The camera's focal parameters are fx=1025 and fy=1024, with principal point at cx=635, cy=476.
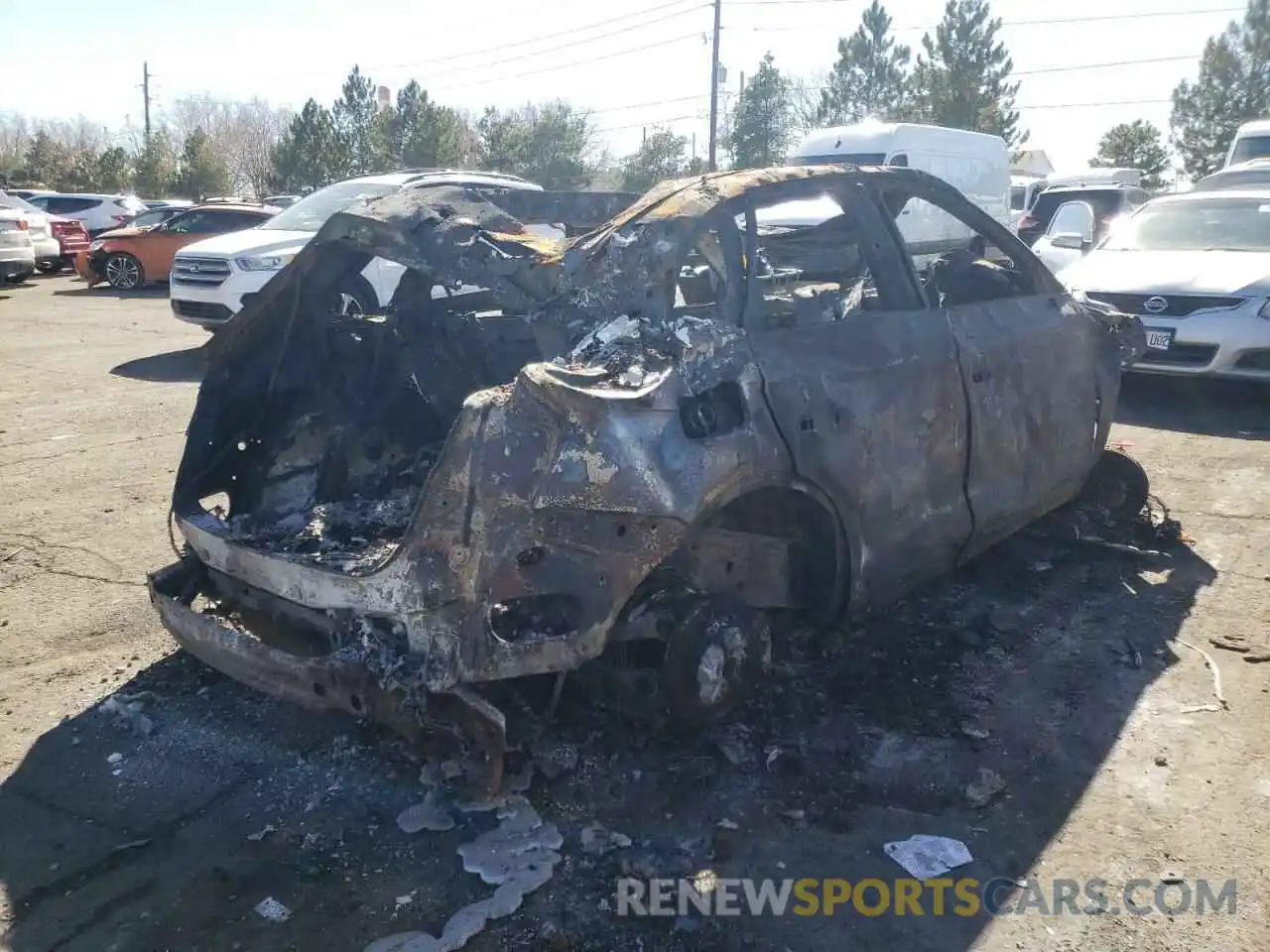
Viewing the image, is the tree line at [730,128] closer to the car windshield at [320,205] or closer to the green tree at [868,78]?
the green tree at [868,78]

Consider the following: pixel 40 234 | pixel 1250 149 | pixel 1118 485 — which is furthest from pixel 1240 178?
pixel 40 234

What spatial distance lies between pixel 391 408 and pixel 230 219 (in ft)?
48.6

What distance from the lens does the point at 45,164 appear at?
42688 mm

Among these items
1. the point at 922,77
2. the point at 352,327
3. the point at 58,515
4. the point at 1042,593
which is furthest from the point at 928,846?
the point at 922,77

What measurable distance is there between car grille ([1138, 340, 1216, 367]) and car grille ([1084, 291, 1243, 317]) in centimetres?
27

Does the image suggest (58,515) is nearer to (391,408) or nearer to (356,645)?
(391,408)

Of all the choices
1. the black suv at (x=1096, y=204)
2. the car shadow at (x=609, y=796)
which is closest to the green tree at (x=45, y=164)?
the black suv at (x=1096, y=204)

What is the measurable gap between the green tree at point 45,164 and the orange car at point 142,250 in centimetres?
2822

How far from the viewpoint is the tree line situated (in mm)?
33281

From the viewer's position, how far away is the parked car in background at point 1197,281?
7660mm

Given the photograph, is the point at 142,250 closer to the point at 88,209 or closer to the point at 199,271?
the point at 88,209

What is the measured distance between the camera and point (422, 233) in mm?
3506

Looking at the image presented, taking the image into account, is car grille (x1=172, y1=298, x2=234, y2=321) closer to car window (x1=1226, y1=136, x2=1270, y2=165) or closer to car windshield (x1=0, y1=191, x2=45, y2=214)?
car windshield (x1=0, y1=191, x2=45, y2=214)

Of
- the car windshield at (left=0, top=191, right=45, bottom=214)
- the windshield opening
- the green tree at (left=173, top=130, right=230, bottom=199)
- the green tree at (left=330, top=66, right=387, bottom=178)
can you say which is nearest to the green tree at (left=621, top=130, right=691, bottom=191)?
the green tree at (left=330, top=66, right=387, bottom=178)
